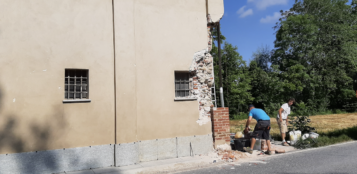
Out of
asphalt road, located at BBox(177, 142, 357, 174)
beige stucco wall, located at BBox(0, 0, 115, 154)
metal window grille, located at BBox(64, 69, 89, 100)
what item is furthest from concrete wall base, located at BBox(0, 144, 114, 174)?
asphalt road, located at BBox(177, 142, 357, 174)

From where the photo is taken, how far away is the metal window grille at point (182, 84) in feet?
26.2

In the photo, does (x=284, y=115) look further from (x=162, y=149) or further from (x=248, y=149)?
(x=162, y=149)

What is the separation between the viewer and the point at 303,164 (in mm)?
6473

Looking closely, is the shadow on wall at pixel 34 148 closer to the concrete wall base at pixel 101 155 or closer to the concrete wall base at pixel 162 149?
the concrete wall base at pixel 101 155

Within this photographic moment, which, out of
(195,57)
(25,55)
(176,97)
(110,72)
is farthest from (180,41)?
(25,55)

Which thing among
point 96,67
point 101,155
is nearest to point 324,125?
point 101,155

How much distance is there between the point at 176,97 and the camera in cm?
784

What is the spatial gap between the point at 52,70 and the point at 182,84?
382 centimetres

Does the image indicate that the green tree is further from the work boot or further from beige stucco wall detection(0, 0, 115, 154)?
beige stucco wall detection(0, 0, 115, 154)

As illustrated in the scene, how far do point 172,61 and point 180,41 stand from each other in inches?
29.1

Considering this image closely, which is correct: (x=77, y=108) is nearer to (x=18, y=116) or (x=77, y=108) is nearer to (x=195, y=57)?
(x=18, y=116)

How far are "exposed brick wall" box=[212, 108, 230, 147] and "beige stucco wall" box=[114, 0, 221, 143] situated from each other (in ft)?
0.83

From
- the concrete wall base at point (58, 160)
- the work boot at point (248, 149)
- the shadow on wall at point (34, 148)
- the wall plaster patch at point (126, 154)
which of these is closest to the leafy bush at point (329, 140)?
the work boot at point (248, 149)

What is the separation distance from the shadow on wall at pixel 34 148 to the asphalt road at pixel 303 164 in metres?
3.24
